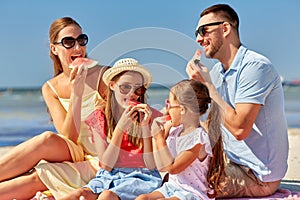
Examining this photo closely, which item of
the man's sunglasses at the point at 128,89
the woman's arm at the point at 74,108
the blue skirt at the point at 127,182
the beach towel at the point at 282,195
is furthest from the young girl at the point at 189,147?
the woman's arm at the point at 74,108

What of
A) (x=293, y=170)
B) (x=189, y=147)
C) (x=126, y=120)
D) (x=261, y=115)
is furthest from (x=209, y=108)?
(x=293, y=170)

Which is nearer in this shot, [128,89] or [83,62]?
[128,89]

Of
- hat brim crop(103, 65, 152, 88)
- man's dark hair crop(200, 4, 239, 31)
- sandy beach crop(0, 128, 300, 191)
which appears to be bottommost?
sandy beach crop(0, 128, 300, 191)

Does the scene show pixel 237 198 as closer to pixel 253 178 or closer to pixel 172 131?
pixel 253 178

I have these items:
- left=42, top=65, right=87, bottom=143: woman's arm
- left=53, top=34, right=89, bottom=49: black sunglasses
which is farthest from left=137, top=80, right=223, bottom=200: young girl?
left=53, top=34, right=89, bottom=49: black sunglasses

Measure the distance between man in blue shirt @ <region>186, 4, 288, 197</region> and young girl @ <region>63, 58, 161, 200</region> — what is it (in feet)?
1.47

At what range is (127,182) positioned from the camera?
3.77 m

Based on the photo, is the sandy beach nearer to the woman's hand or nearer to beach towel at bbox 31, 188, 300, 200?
beach towel at bbox 31, 188, 300, 200

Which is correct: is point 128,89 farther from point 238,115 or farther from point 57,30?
point 57,30

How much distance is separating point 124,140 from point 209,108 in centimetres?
67

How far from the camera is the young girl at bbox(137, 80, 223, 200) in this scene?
369 cm

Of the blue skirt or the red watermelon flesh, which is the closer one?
the blue skirt

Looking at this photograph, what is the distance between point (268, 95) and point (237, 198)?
0.84m

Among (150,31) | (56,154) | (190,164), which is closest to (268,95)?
(190,164)
